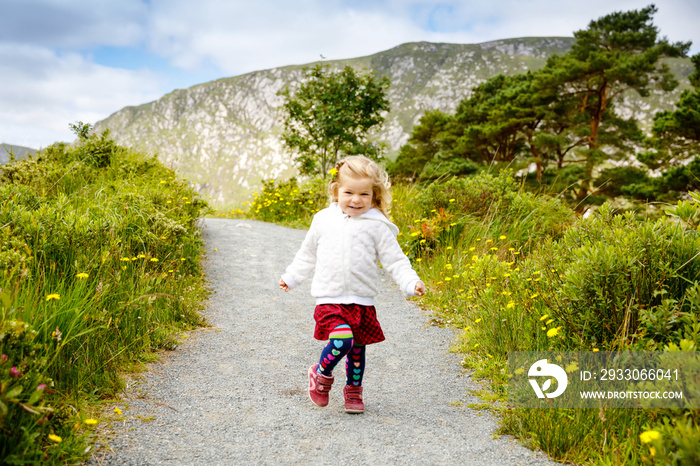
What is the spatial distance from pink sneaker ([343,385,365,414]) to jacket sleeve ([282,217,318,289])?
0.86 m

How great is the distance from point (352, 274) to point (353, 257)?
0.39 feet

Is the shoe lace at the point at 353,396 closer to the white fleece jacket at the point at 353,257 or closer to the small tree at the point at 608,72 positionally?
the white fleece jacket at the point at 353,257

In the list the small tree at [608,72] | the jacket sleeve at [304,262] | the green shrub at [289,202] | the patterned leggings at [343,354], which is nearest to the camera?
the patterned leggings at [343,354]

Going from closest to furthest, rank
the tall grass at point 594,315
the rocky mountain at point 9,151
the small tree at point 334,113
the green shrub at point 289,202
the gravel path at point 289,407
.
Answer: the tall grass at point 594,315 < the gravel path at point 289,407 < the rocky mountain at point 9,151 < the green shrub at point 289,202 < the small tree at point 334,113

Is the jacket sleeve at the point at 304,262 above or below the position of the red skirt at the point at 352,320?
above

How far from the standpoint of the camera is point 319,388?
328cm

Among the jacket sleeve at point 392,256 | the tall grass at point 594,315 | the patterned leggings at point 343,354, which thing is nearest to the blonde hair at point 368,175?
the jacket sleeve at point 392,256

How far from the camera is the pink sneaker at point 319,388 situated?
3.27m

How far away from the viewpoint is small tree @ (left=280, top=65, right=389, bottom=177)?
15.0 metres

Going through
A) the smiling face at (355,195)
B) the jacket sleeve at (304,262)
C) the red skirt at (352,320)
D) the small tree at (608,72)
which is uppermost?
the small tree at (608,72)

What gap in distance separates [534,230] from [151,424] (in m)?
5.88

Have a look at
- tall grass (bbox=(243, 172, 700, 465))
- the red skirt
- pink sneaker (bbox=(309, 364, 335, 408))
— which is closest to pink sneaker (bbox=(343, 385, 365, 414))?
pink sneaker (bbox=(309, 364, 335, 408))

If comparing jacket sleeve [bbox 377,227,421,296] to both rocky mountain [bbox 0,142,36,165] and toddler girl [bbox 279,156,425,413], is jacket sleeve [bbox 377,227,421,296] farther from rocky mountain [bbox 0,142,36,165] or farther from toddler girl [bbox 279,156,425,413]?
rocky mountain [bbox 0,142,36,165]

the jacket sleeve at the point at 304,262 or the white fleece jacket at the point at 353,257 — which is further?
the jacket sleeve at the point at 304,262
